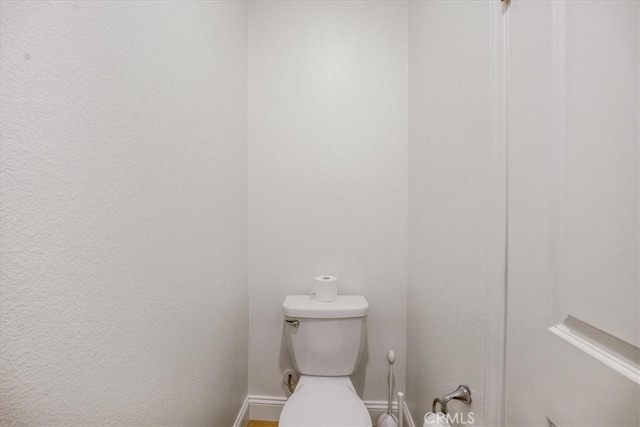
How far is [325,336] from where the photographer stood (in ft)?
4.69

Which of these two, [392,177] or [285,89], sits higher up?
[285,89]

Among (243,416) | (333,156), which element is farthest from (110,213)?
(243,416)

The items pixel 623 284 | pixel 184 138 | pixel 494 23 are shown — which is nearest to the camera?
pixel 623 284

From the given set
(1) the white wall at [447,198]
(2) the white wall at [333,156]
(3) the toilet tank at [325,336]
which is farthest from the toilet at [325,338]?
(1) the white wall at [447,198]

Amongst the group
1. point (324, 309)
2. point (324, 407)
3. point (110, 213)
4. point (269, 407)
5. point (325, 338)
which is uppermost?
point (110, 213)

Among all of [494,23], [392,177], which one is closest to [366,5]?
[392,177]

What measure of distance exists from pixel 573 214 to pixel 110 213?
911 millimetres

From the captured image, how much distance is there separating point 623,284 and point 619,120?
0.83 ft

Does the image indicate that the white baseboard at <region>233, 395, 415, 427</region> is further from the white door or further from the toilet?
the white door

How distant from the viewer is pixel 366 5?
160 centimetres

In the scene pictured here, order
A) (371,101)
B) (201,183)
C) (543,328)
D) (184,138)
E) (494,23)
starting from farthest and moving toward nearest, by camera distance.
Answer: (371,101)
(201,183)
(184,138)
(494,23)
(543,328)

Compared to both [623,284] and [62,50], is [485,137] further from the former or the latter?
[62,50]

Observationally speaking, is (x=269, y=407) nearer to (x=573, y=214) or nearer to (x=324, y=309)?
(x=324, y=309)

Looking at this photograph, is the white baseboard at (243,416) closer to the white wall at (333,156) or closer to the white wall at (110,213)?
the white wall at (333,156)
